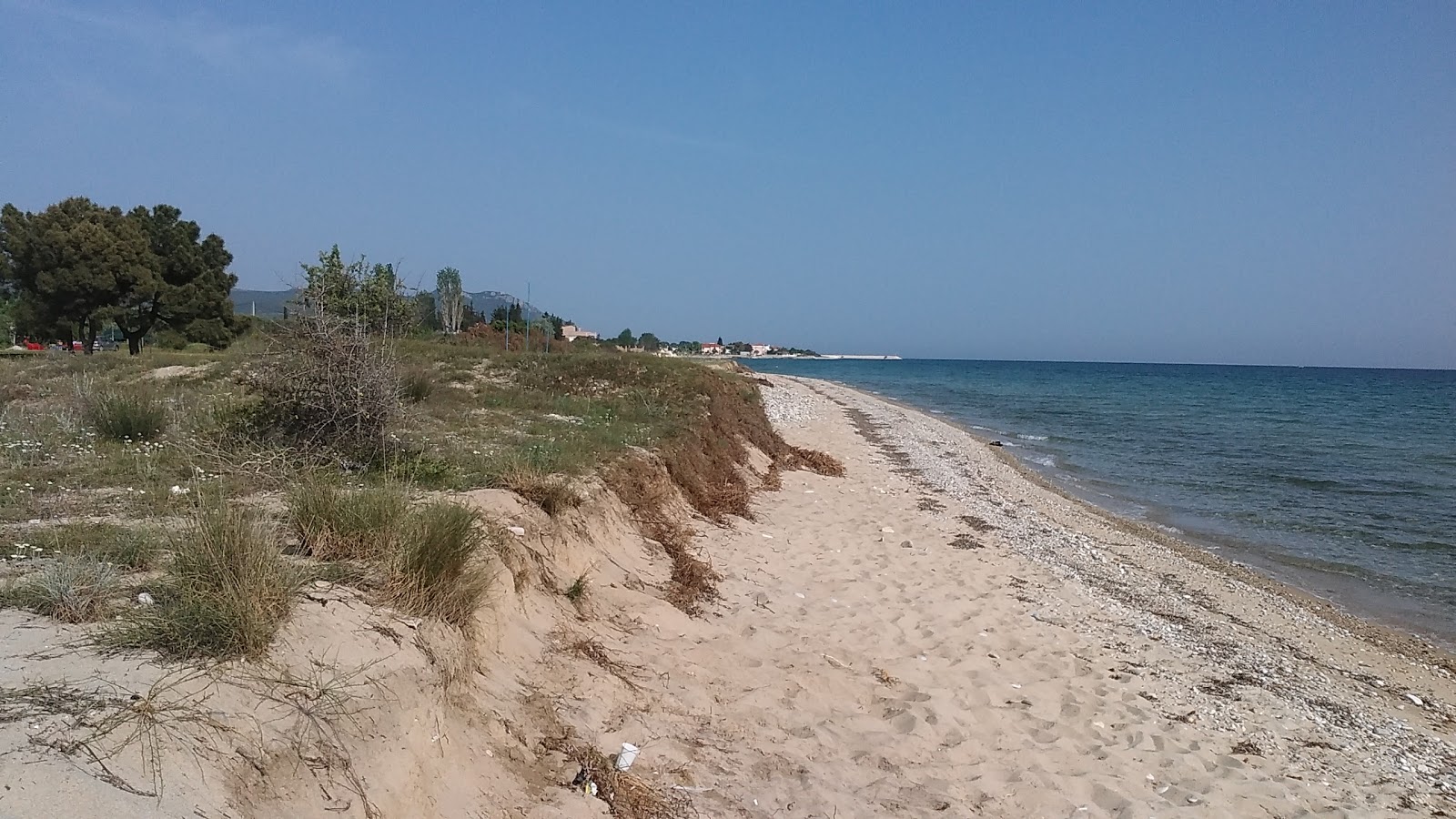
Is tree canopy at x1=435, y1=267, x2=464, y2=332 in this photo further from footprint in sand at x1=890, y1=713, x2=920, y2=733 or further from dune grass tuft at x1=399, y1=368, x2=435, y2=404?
footprint in sand at x1=890, y1=713, x2=920, y2=733

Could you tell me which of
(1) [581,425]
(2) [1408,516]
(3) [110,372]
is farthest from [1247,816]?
(3) [110,372]

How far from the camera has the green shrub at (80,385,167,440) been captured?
8.52 m

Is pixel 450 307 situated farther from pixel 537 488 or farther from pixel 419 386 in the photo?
pixel 537 488

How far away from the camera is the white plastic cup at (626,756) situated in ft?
14.7

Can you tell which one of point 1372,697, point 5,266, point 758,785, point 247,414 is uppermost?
point 5,266

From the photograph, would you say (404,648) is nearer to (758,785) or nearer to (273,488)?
(758,785)

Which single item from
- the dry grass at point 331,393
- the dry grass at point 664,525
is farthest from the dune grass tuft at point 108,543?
the dry grass at point 664,525

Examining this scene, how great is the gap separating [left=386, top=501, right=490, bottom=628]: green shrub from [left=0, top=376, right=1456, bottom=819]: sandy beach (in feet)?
0.60

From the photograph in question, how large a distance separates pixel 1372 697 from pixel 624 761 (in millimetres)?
7287

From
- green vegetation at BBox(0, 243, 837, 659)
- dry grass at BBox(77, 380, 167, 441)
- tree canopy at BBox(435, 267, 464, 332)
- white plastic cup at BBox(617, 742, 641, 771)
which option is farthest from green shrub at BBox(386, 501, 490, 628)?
tree canopy at BBox(435, 267, 464, 332)

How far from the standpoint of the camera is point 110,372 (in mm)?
17453

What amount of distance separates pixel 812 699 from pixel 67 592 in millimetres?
4428

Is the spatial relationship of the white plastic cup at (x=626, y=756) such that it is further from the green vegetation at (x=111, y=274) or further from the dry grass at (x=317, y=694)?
the green vegetation at (x=111, y=274)

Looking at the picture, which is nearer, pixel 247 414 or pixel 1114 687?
pixel 1114 687
